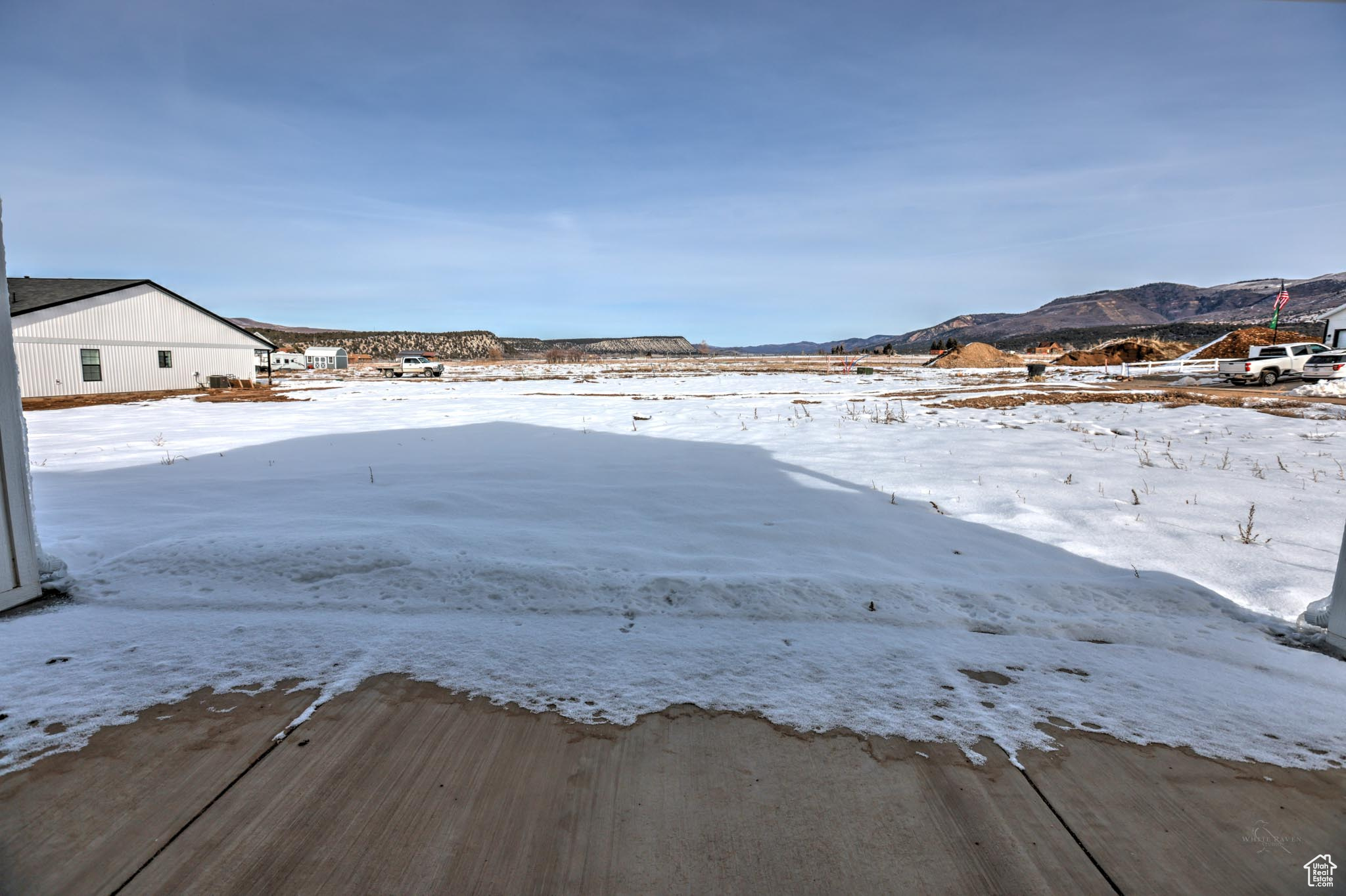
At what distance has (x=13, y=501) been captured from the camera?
10.2 ft

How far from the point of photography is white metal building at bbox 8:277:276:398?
2733 centimetres

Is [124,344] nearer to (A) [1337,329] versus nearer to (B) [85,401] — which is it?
(B) [85,401]

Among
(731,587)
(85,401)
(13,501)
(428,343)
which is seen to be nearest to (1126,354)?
(731,587)

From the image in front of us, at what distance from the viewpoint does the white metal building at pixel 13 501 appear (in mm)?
3010

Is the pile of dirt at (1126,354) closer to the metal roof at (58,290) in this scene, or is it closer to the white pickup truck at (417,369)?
the white pickup truck at (417,369)

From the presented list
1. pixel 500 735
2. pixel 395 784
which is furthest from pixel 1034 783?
pixel 395 784

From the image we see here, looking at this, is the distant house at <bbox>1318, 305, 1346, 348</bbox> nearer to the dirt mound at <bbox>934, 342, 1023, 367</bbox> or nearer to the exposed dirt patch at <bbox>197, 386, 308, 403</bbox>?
the dirt mound at <bbox>934, 342, 1023, 367</bbox>

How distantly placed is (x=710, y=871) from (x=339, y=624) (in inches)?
92.2

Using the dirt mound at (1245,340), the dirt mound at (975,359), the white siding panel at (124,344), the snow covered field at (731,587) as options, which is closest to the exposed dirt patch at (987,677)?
the snow covered field at (731,587)

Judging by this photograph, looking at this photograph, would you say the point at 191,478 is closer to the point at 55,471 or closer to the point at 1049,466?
the point at 55,471

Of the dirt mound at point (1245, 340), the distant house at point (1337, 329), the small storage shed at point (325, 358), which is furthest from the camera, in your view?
the small storage shed at point (325, 358)

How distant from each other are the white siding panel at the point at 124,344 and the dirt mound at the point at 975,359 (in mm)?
48373

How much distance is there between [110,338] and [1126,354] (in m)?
62.2

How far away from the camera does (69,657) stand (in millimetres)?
2613
